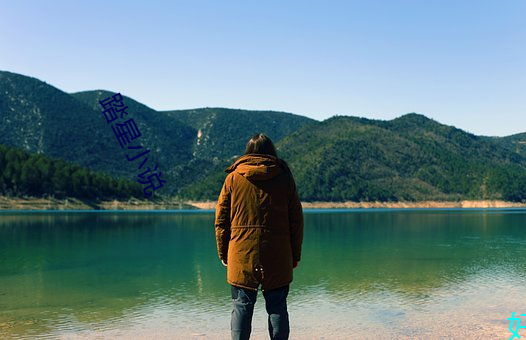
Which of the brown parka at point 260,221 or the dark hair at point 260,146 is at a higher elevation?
the dark hair at point 260,146

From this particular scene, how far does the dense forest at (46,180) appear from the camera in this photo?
152 meters

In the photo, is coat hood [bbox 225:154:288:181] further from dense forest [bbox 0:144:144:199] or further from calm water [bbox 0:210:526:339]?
dense forest [bbox 0:144:144:199]

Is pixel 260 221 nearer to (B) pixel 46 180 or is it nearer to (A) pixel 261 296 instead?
(A) pixel 261 296

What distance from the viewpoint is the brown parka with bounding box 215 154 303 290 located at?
6.83 m

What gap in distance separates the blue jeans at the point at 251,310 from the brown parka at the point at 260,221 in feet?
0.41

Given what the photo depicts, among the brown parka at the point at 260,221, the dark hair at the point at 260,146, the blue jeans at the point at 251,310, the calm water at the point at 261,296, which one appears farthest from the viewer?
the calm water at the point at 261,296

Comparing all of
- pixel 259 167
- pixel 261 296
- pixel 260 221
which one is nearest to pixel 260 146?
pixel 259 167

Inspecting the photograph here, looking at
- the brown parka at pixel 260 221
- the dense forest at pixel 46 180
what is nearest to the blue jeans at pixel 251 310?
the brown parka at pixel 260 221

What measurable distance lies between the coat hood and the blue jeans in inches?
56.3

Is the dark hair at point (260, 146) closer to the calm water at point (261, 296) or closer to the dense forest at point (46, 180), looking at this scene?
the calm water at point (261, 296)

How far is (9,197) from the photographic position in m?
148

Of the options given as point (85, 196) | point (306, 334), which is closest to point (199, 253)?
point (306, 334)

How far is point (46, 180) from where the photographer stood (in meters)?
158

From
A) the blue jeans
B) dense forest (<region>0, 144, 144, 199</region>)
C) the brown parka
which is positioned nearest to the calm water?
the blue jeans
